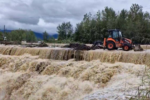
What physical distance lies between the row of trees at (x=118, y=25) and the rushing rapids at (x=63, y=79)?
1947cm

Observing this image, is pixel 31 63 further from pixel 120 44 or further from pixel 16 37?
pixel 16 37

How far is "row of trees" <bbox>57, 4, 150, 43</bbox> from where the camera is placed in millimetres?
29438

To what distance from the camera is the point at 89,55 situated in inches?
434

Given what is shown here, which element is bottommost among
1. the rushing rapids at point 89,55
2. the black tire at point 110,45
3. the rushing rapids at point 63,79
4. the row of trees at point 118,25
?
the rushing rapids at point 63,79

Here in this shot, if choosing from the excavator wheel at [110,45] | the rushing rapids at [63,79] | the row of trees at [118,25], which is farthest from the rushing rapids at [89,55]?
the row of trees at [118,25]

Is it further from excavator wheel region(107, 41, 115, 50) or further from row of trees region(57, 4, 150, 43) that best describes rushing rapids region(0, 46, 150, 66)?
row of trees region(57, 4, 150, 43)

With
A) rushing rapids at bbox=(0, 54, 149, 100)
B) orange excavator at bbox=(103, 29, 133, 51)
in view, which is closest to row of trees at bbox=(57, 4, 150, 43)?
orange excavator at bbox=(103, 29, 133, 51)

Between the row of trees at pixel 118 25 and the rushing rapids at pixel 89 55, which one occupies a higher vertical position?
the row of trees at pixel 118 25

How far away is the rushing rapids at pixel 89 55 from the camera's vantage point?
9.32 meters

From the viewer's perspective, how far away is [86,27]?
35.8m

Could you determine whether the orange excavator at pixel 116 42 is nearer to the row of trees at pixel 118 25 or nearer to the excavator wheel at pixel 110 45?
the excavator wheel at pixel 110 45

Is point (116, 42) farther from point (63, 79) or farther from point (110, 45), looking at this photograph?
point (63, 79)

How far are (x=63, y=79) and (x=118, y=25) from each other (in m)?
24.9

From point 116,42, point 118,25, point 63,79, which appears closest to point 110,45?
point 116,42
